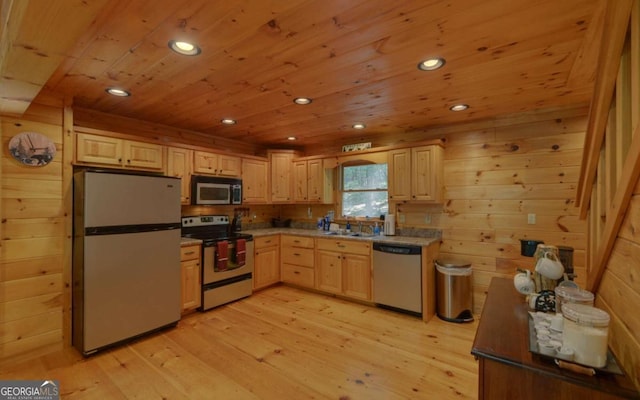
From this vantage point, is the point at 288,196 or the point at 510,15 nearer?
the point at 510,15

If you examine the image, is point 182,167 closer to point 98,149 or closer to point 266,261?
point 98,149

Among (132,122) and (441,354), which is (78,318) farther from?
(441,354)

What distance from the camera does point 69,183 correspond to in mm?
2703

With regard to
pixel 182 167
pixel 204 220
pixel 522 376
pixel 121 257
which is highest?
pixel 182 167

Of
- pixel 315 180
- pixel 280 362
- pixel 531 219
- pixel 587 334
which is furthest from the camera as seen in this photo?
pixel 315 180

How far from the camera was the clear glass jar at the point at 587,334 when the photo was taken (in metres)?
0.95

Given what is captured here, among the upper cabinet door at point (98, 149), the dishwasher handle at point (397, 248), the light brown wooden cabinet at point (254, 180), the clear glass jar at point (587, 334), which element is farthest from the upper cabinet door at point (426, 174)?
the upper cabinet door at point (98, 149)

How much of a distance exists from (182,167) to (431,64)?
9.98ft

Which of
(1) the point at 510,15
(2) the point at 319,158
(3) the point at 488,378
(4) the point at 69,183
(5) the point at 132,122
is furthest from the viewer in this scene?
(2) the point at 319,158

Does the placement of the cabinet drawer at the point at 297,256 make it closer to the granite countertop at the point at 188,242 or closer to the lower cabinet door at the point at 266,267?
the lower cabinet door at the point at 266,267

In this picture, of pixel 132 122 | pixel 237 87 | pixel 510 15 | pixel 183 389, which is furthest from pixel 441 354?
pixel 132 122

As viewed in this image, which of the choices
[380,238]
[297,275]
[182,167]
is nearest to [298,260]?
[297,275]

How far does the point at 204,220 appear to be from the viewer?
4.07 meters

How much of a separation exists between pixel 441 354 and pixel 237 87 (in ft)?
9.77
